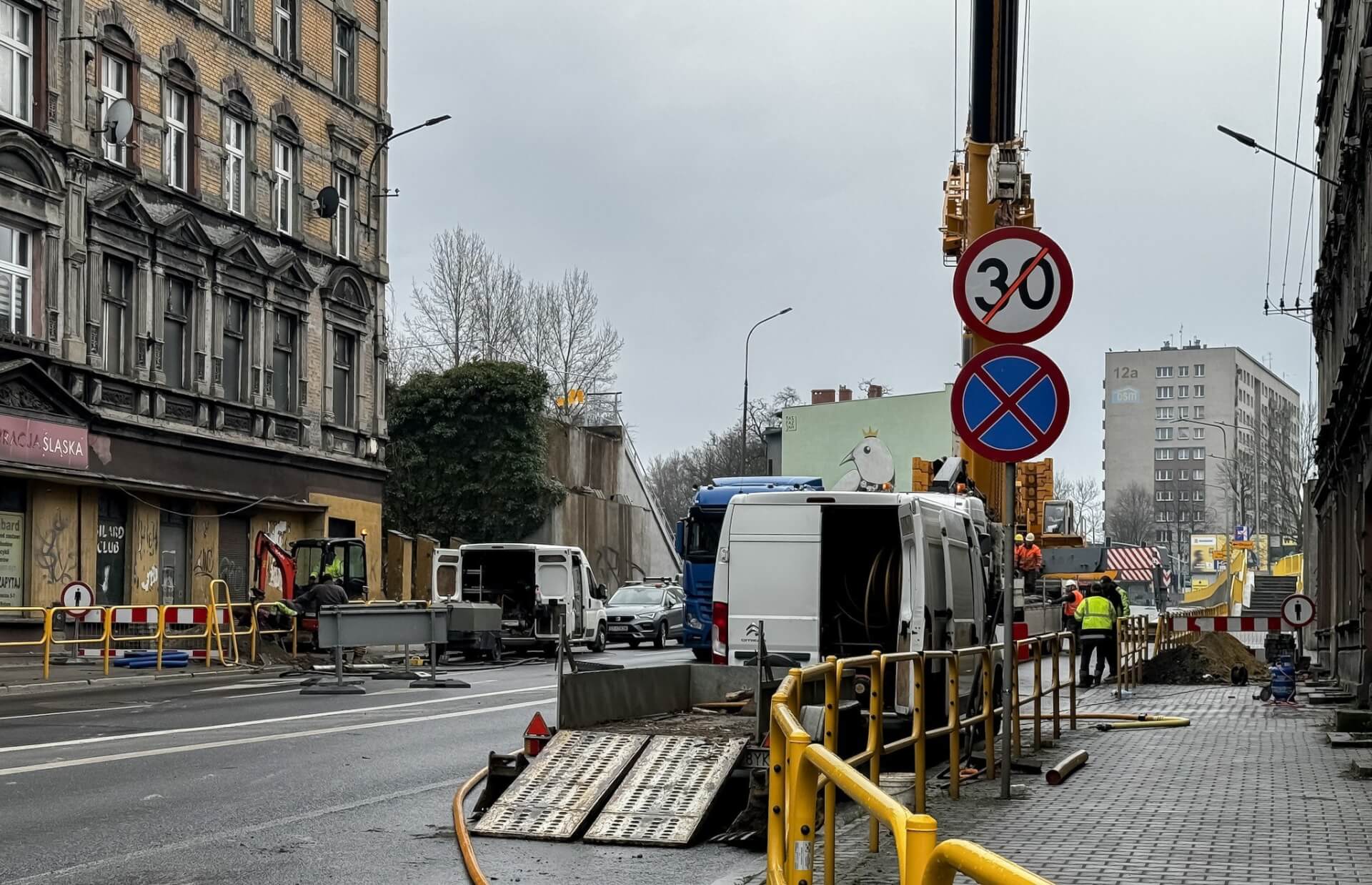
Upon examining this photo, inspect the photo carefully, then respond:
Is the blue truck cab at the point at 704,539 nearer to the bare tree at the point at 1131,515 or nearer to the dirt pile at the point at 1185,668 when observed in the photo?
the dirt pile at the point at 1185,668

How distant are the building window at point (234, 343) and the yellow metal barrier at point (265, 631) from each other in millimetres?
7990

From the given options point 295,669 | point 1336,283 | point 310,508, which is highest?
point 1336,283

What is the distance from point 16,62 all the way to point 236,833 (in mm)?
22645

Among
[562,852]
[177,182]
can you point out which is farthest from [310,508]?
[562,852]

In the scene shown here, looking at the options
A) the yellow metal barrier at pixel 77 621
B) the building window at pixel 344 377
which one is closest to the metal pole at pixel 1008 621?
the yellow metal barrier at pixel 77 621

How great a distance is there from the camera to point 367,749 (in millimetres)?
14086

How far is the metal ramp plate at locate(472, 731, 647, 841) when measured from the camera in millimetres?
9438

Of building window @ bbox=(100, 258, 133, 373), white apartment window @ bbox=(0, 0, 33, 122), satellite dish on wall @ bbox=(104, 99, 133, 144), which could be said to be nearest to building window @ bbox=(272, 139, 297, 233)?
building window @ bbox=(100, 258, 133, 373)

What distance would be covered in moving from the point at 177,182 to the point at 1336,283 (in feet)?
72.8

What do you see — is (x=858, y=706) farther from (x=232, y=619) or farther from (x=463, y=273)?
(x=463, y=273)

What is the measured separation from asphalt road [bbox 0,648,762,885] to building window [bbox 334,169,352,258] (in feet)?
77.4

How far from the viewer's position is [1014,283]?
10.8 m

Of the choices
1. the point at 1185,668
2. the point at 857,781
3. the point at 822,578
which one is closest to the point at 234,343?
the point at 1185,668

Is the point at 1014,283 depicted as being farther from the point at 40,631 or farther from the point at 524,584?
the point at 524,584
